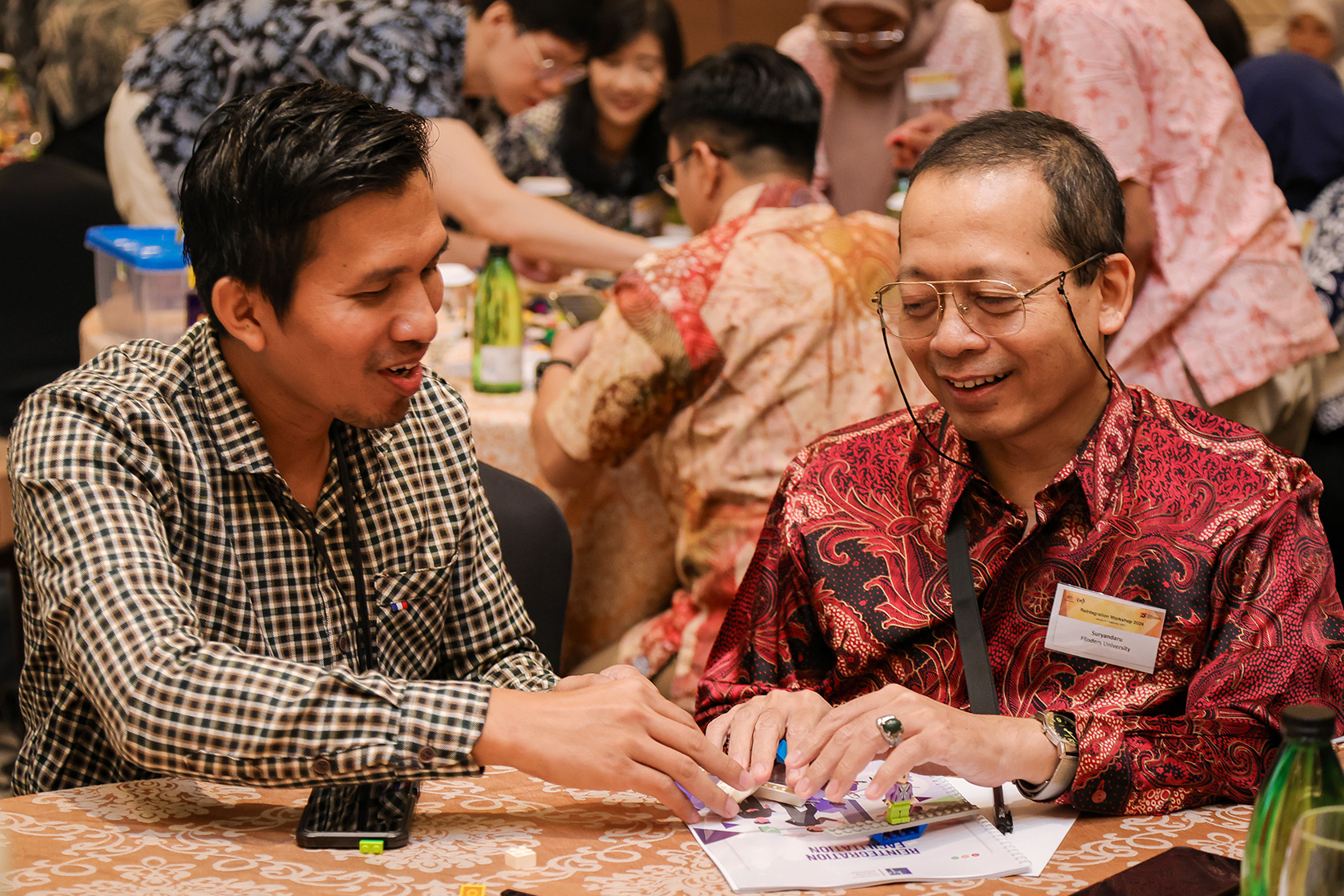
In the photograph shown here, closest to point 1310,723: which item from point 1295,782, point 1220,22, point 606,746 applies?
point 1295,782

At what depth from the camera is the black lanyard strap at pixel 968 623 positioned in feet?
4.70

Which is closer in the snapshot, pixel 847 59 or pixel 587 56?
pixel 847 59

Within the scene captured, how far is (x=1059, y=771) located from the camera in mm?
1292

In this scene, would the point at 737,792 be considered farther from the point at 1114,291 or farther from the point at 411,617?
the point at 1114,291

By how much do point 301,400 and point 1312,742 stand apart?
1093mm

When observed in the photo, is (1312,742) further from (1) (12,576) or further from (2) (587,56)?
(2) (587,56)

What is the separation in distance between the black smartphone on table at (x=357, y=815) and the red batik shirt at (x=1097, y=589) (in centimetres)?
42

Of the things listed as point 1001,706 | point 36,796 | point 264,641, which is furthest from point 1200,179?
point 36,796

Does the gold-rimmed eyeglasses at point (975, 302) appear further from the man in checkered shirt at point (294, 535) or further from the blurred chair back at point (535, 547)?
the blurred chair back at point (535, 547)

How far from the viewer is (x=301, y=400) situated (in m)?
1.50

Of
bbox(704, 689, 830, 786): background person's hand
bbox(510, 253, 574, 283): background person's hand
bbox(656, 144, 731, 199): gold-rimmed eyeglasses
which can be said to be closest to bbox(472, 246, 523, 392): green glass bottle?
bbox(656, 144, 731, 199): gold-rimmed eyeglasses

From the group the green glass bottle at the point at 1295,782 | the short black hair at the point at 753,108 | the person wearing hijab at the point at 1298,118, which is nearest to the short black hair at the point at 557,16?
the short black hair at the point at 753,108

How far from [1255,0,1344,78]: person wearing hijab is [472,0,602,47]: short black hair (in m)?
3.84

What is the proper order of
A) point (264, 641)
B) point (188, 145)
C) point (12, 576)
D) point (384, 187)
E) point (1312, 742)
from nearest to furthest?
point (1312, 742), point (384, 187), point (264, 641), point (12, 576), point (188, 145)
